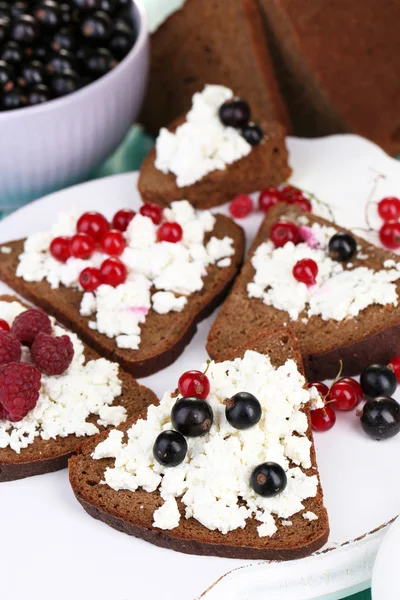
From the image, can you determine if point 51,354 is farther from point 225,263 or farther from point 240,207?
point 240,207

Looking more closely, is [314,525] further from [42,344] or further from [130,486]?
[42,344]

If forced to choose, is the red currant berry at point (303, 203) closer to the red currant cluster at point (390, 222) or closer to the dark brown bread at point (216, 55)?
the red currant cluster at point (390, 222)

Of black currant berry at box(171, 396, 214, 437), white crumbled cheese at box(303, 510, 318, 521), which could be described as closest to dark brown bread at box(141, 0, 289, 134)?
black currant berry at box(171, 396, 214, 437)

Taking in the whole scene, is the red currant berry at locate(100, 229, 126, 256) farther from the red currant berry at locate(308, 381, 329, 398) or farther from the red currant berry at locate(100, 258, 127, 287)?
the red currant berry at locate(308, 381, 329, 398)

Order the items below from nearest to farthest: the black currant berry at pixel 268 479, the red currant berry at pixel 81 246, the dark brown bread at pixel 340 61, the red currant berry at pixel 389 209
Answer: the black currant berry at pixel 268 479 < the red currant berry at pixel 81 246 < the red currant berry at pixel 389 209 < the dark brown bread at pixel 340 61

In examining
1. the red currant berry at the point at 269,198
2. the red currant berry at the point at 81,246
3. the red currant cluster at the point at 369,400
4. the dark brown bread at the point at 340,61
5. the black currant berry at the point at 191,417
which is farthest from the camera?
the dark brown bread at the point at 340,61

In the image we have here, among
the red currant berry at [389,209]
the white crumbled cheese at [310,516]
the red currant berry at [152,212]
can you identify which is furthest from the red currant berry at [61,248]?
the white crumbled cheese at [310,516]

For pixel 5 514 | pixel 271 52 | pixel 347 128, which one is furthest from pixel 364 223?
pixel 5 514
